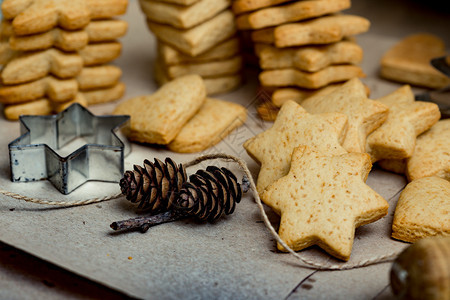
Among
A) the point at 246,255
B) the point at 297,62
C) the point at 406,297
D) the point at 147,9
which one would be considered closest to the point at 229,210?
the point at 246,255

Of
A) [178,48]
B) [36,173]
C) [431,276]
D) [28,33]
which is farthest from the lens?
[178,48]

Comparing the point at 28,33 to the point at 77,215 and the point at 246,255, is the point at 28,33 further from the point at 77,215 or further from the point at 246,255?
the point at 246,255

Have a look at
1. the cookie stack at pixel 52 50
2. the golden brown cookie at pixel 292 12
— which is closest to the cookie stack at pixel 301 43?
the golden brown cookie at pixel 292 12

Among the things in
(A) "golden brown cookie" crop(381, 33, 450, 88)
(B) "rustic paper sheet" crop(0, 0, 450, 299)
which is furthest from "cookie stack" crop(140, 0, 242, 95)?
(A) "golden brown cookie" crop(381, 33, 450, 88)

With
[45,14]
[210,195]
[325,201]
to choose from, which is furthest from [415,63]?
[45,14]

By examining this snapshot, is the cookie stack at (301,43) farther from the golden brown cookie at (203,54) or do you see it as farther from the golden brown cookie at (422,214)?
the golden brown cookie at (422,214)

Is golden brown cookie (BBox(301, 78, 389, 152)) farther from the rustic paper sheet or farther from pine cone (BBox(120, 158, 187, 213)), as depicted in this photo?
pine cone (BBox(120, 158, 187, 213))
